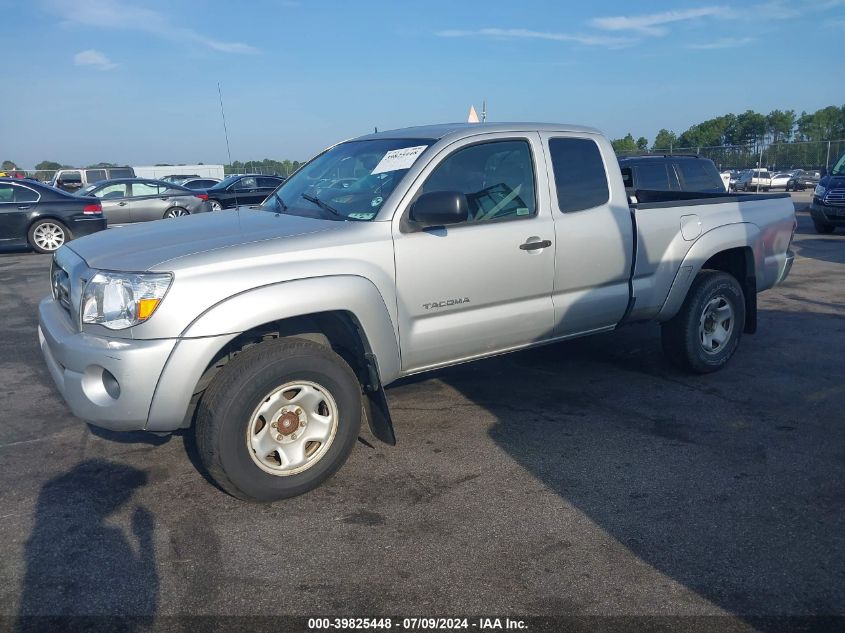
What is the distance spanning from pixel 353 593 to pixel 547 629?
774 millimetres

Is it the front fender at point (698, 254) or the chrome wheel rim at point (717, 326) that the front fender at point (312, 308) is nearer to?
the front fender at point (698, 254)

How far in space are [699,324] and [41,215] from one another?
12.4 m

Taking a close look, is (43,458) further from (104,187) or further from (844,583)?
(104,187)

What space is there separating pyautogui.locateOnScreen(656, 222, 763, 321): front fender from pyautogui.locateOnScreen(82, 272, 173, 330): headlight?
11.5 feet

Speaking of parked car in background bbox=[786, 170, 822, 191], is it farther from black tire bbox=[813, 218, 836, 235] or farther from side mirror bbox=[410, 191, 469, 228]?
side mirror bbox=[410, 191, 469, 228]

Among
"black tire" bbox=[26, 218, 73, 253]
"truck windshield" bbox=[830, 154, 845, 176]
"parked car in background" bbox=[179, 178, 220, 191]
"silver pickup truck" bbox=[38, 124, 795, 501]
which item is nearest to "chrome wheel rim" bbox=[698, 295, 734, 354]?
"silver pickup truck" bbox=[38, 124, 795, 501]

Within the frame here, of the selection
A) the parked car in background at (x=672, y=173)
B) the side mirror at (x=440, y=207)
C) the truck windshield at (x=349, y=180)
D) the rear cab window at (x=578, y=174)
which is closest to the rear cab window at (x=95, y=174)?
the parked car in background at (x=672, y=173)

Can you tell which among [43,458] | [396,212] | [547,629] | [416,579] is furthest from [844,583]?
[43,458]

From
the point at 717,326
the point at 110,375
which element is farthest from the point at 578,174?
the point at 110,375

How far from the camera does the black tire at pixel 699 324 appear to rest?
5.31 meters

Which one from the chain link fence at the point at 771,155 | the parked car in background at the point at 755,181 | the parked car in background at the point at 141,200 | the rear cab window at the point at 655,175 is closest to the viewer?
the rear cab window at the point at 655,175

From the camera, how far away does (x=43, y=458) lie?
4152mm

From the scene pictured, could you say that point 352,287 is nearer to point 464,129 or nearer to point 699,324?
point 464,129

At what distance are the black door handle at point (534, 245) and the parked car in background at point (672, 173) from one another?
25.0 feet
